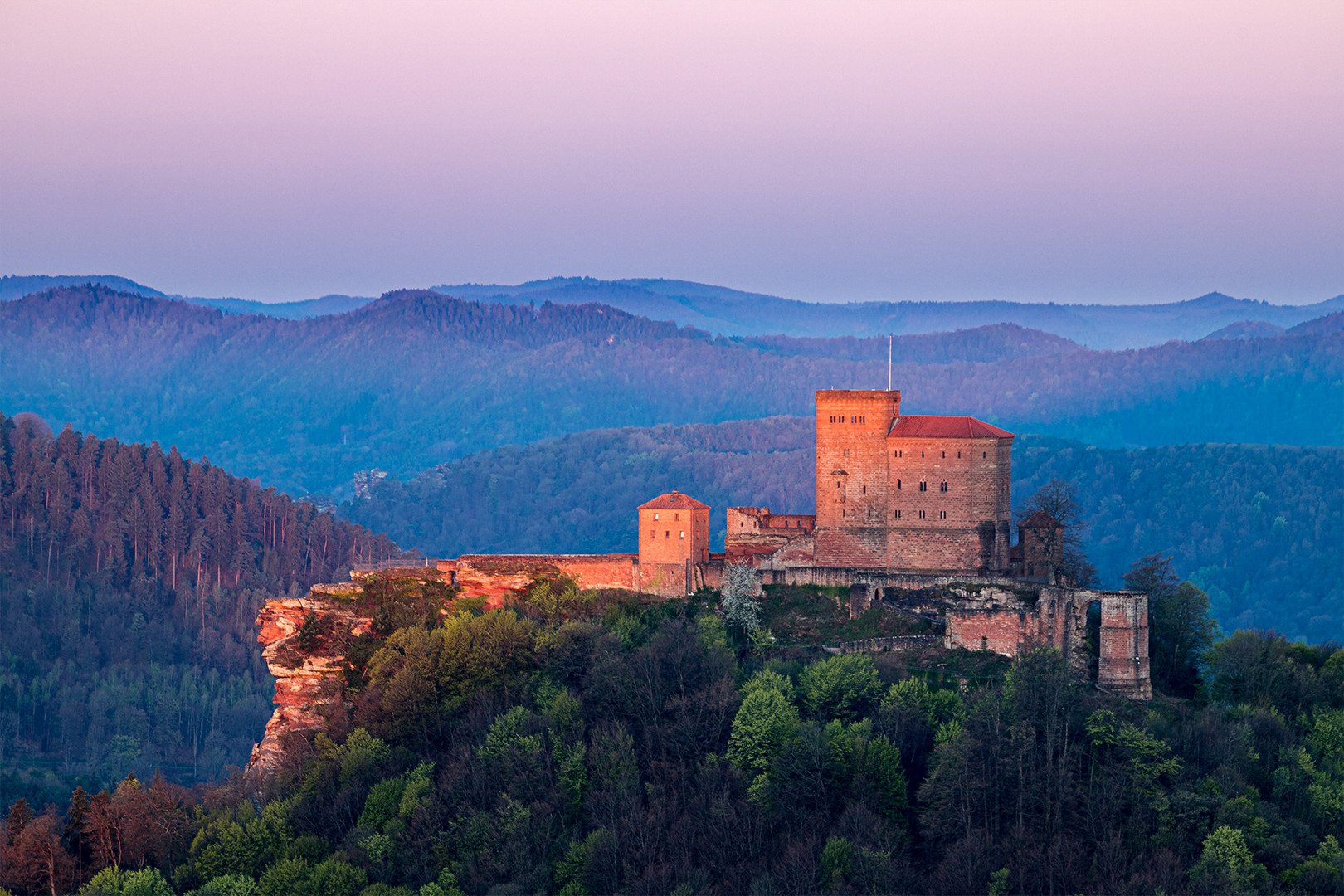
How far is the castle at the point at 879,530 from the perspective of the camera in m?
63.2

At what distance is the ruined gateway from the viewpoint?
204 ft

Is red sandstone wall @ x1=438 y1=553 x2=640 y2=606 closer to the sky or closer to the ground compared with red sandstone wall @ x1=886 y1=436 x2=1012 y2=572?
closer to the ground

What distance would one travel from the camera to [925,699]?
183 feet

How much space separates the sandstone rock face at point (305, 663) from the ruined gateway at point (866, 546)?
0.09 metres

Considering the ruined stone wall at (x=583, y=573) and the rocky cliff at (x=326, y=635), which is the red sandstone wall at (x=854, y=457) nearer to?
the ruined stone wall at (x=583, y=573)

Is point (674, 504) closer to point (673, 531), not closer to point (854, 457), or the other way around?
point (673, 531)

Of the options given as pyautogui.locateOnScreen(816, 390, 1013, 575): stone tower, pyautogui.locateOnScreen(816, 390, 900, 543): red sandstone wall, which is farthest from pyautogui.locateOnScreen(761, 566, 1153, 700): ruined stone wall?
pyautogui.locateOnScreen(816, 390, 900, 543): red sandstone wall

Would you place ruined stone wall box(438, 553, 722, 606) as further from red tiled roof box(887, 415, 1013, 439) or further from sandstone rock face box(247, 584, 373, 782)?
red tiled roof box(887, 415, 1013, 439)

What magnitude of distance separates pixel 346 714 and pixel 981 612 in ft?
90.5

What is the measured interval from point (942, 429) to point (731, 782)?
1868 centimetres

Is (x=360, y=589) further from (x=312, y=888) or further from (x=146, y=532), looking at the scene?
(x=146, y=532)

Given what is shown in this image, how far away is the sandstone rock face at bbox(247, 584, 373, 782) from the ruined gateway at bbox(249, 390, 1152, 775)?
0.09 m

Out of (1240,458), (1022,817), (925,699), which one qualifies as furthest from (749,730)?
(1240,458)

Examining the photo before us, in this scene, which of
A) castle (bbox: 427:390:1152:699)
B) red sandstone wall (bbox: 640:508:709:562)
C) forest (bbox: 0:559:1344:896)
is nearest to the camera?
forest (bbox: 0:559:1344:896)
